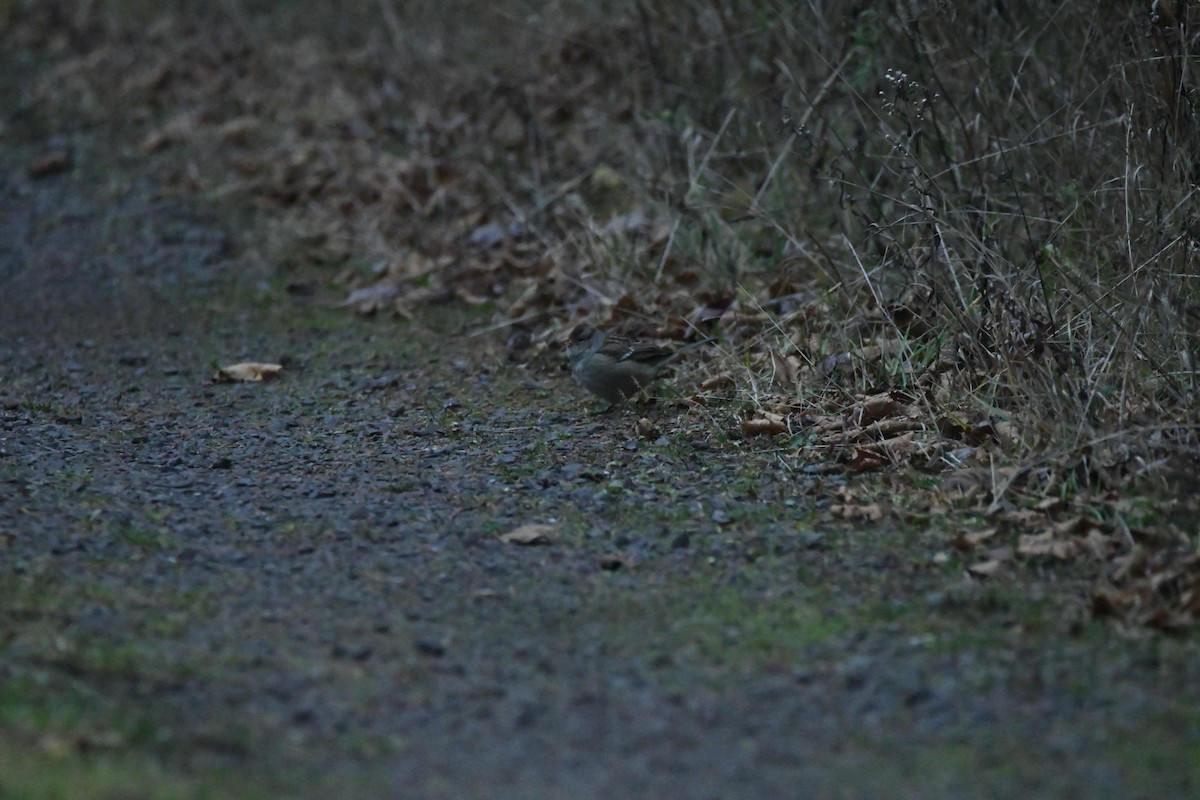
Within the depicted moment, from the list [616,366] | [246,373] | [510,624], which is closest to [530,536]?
[510,624]

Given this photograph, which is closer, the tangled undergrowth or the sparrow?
the tangled undergrowth

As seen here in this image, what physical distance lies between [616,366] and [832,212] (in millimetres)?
1649

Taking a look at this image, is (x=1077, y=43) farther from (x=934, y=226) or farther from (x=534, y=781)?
(x=534, y=781)

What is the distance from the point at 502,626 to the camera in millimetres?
3900

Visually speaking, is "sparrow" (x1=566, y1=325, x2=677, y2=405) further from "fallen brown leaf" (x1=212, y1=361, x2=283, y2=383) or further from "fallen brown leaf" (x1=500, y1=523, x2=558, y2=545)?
"fallen brown leaf" (x1=212, y1=361, x2=283, y2=383)

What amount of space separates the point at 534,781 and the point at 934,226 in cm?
285

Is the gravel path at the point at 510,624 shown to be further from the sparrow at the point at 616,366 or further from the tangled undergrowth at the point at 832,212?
the tangled undergrowth at the point at 832,212

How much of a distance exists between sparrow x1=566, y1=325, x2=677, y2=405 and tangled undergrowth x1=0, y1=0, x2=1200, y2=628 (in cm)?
23

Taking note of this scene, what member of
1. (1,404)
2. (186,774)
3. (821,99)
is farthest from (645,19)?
(186,774)

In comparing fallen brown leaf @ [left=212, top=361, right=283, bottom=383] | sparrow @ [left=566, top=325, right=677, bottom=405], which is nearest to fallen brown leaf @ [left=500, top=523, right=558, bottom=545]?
sparrow @ [left=566, top=325, right=677, bottom=405]

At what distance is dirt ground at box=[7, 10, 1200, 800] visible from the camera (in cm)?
314

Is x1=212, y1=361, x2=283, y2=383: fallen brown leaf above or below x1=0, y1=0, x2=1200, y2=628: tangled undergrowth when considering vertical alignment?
below

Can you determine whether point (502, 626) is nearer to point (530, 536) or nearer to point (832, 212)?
point (530, 536)

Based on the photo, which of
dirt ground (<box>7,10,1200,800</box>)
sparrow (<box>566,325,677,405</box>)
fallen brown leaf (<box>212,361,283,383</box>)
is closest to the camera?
dirt ground (<box>7,10,1200,800</box>)
